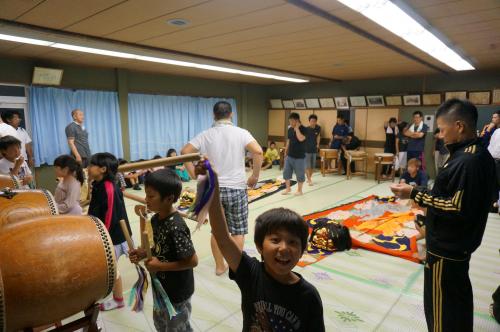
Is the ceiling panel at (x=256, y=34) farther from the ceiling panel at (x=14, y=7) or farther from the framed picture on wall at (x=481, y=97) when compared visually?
the framed picture on wall at (x=481, y=97)

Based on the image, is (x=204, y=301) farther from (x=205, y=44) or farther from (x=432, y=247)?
(x=205, y=44)

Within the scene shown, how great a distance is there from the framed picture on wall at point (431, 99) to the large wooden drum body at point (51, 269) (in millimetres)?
8063

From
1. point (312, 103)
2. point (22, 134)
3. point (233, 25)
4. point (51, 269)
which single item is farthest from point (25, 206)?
point (312, 103)

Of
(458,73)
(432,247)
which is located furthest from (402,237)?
(458,73)

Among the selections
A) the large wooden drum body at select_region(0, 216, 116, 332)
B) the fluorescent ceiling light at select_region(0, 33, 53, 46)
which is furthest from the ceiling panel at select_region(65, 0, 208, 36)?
the large wooden drum body at select_region(0, 216, 116, 332)

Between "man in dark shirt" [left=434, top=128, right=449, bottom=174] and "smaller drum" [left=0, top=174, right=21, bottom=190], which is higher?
"smaller drum" [left=0, top=174, right=21, bottom=190]

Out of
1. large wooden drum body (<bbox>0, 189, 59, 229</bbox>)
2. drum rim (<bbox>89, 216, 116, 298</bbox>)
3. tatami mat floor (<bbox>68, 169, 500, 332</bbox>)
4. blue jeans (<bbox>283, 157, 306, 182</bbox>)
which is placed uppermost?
large wooden drum body (<bbox>0, 189, 59, 229</bbox>)

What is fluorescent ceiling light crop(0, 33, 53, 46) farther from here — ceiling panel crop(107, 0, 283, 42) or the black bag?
the black bag

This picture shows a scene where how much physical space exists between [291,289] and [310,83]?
909cm

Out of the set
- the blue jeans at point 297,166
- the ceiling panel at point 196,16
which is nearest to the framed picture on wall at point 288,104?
the blue jeans at point 297,166

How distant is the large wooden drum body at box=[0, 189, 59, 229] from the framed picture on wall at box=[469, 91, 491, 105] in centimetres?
810

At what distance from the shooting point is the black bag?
11.2 feet

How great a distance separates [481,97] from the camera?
6914 mm

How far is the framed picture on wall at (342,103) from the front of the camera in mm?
8764
